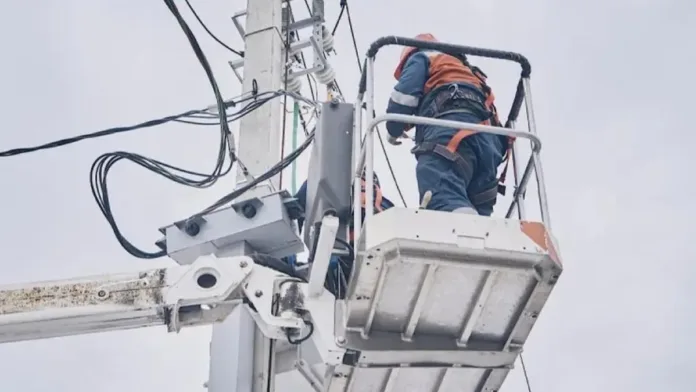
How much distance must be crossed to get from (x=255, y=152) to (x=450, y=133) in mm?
1919

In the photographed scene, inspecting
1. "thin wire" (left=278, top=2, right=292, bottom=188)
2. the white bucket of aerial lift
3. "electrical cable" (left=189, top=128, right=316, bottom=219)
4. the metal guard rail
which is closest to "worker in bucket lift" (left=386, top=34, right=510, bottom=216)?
the metal guard rail

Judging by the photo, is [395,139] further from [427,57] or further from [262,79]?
[262,79]

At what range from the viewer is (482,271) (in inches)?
167

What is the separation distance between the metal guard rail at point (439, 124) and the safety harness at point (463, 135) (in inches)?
4.7

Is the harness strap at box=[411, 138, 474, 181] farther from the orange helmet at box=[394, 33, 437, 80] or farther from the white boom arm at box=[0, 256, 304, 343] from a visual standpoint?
the white boom arm at box=[0, 256, 304, 343]

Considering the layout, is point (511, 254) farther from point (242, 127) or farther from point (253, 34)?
point (253, 34)

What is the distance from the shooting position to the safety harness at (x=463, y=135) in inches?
188

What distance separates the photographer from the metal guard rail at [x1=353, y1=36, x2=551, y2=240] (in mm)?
4332

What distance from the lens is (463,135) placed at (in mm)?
4812

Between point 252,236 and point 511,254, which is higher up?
point 511,254

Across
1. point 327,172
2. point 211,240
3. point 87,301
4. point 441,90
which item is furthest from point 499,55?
point 87,301

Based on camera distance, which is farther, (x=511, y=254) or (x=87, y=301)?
(x=87, y=301)

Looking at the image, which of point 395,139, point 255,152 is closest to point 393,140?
point 395,139

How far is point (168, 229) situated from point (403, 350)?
1.82 metres
